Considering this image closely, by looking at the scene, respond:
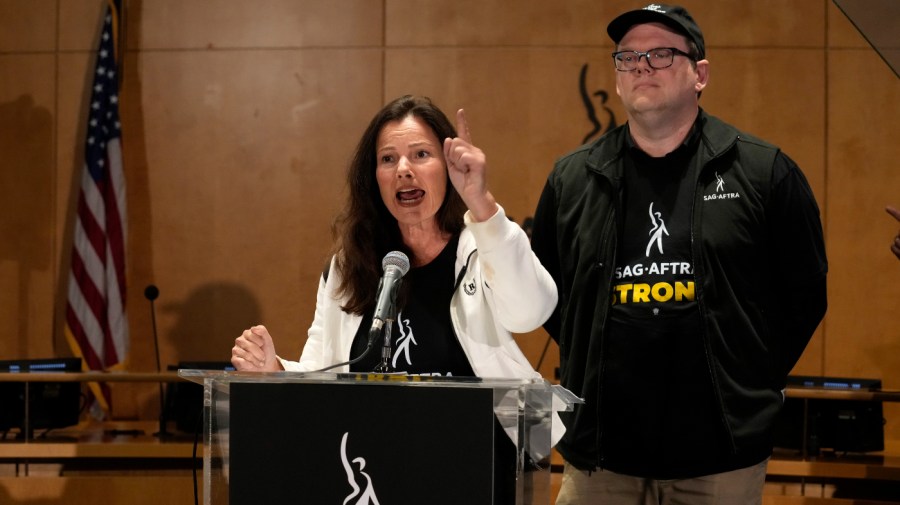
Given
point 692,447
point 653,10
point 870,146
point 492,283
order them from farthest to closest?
1. point 870,146
2. point 653,10
3. point 692,447
4. point 492,283

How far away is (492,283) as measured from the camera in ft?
7.08

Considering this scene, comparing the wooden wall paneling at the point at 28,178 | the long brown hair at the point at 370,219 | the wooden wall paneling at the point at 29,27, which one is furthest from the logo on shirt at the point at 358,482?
the wooden wall paneling at the point at 29,27

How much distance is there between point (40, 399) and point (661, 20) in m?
3.77

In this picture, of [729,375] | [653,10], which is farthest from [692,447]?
[653,10]

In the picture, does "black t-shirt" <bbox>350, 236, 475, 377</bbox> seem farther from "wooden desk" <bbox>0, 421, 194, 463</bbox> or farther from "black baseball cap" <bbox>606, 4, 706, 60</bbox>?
"wooden desk" <bbox>0, 421, 194, 463</bbox>

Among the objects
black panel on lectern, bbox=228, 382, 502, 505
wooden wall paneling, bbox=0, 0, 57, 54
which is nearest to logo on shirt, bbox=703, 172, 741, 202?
black panel on lectern, bbox=228, 382, 502, 505

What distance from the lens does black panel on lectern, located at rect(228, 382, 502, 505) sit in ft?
5.53

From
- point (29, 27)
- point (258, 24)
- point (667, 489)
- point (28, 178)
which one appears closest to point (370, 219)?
point (667, 489)

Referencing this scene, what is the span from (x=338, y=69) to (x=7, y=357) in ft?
8.78

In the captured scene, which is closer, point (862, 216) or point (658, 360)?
point (658, 360)

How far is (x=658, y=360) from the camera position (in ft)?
7.79

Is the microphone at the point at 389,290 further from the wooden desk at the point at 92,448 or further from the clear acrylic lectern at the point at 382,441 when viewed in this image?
the wooden desk at the point at 92,448

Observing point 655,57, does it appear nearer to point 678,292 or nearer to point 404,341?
point 678,292

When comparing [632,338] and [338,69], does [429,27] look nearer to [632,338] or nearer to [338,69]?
[338,69]
